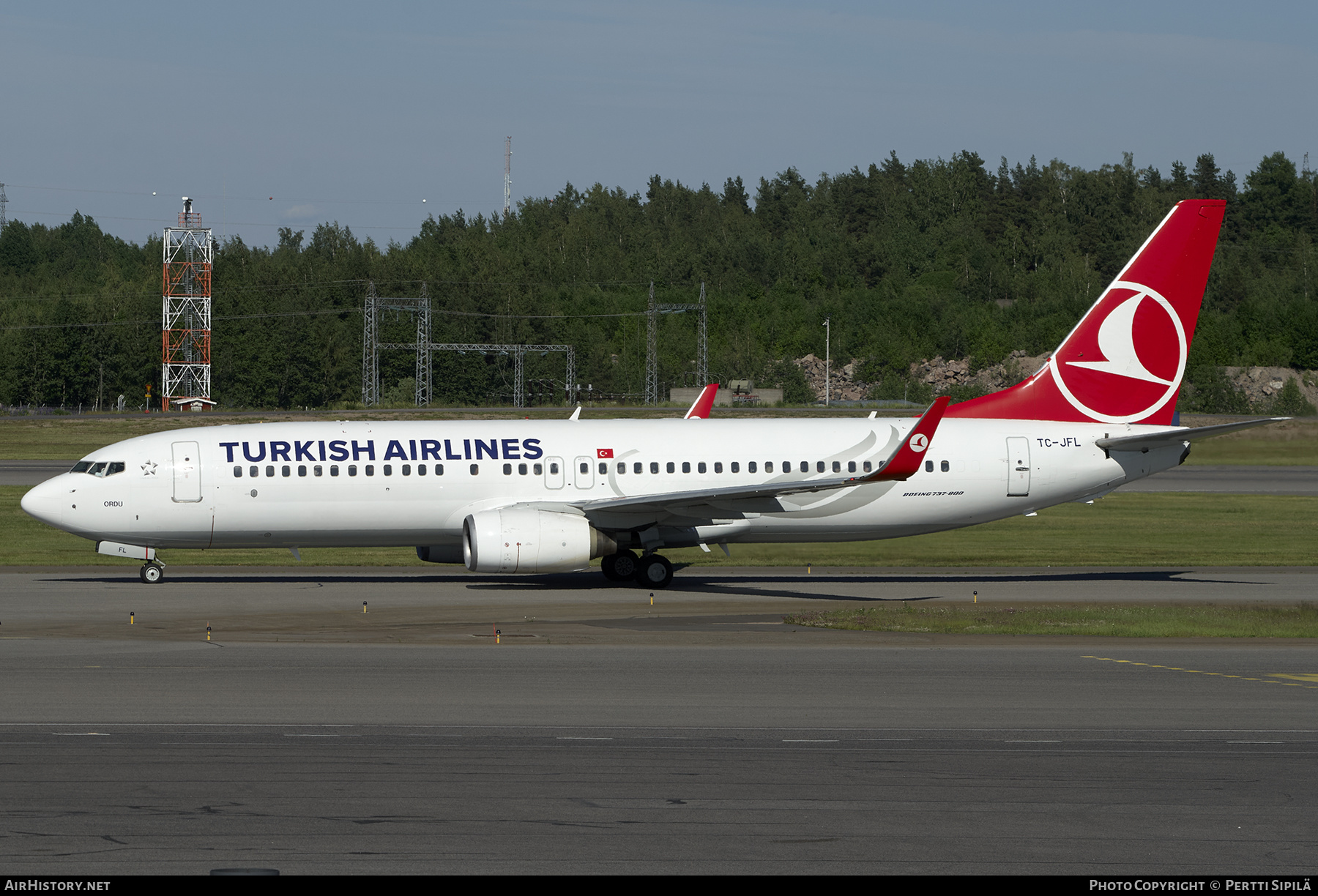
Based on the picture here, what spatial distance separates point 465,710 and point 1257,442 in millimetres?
38320

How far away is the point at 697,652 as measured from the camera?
21.7 meters

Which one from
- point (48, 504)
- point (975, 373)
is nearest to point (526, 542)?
point (48, 504)

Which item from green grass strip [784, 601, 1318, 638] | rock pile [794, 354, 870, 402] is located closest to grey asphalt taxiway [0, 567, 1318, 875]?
green grass strip [784, 601, 1318, 638]

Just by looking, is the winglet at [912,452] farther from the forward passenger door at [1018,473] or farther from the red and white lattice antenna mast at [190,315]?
the red and white lattice antenna mast at [190,315]

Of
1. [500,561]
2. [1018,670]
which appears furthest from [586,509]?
[1018,670]

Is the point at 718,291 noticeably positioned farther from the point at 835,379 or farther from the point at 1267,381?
the point at 1267,381

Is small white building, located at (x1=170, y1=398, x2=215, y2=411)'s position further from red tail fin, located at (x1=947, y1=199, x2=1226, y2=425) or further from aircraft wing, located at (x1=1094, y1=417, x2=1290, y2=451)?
aircraft wing, located at (x1=1094, y1=417, x2=1290, y2=451)

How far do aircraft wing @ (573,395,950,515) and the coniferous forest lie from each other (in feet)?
218

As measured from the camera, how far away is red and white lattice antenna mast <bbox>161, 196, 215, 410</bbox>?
113062mm

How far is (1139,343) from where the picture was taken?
34.0 metres

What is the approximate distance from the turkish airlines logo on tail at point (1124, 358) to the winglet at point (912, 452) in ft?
21.7

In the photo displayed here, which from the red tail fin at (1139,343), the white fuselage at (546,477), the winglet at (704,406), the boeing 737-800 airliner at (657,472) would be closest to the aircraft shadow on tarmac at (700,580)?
the boeing 737-800 airliner at (657,472)
